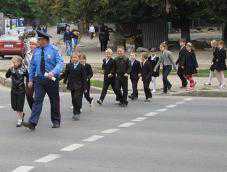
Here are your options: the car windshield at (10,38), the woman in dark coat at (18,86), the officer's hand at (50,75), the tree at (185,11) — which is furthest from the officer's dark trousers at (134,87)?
the car windshield at (10,38)

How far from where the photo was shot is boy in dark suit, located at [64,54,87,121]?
13.7 meters

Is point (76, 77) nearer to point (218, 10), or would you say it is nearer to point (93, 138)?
point (93, 138)

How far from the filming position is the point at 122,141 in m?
10.7

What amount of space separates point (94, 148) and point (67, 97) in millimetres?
8558

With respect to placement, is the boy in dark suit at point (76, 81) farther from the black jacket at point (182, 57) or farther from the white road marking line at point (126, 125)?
the black jacket at point (182, 57)

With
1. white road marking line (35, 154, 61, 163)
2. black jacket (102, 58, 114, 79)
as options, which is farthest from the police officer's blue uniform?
black jacket (102, 58, 114, 79)

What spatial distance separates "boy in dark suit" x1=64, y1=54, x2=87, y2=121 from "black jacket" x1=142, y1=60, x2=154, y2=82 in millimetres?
3876

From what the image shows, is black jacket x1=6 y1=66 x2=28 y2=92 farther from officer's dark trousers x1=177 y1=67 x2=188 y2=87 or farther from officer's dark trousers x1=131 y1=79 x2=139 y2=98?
officer's dark trousers x1=177 y1=67 x2=188 y2=87

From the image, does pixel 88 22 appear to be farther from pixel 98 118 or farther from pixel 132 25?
pixel 98 118

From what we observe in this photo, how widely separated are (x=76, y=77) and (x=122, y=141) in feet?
11.7

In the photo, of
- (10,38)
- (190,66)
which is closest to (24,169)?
(190,66)

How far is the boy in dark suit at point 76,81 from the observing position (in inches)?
540

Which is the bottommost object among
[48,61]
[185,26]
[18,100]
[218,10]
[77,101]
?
[77,101]

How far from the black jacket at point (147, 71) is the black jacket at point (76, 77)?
387 cm
